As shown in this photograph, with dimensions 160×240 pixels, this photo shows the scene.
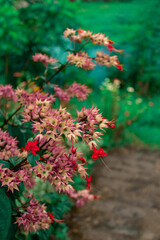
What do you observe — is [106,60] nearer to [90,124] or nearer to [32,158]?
[90,124]

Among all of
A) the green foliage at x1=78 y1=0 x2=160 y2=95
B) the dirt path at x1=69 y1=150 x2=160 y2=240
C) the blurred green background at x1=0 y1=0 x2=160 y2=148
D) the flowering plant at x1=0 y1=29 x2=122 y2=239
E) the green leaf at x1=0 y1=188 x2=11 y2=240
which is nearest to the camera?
the flowering plant at x1=0 y1=29 x2=122 y2=239

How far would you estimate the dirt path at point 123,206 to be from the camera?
7.77ft

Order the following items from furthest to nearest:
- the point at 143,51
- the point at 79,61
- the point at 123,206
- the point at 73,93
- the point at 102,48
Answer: the point at 143,51
the point at 102,48
the point at 123,206
the point at 73,93
the point at 79,61

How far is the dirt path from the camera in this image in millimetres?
2367

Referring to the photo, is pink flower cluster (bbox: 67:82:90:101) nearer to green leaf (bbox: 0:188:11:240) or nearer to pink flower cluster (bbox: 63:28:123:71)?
pink flower cluster (bbox: 63:28:123:71)

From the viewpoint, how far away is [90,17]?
850cm

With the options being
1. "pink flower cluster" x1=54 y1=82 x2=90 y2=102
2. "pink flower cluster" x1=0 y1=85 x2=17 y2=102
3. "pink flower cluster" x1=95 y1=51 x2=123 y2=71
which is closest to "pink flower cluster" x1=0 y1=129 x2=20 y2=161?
"pink flower cluster" x1=0 y1=85 x2=17 y2=102

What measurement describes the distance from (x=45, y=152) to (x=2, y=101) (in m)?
0.57

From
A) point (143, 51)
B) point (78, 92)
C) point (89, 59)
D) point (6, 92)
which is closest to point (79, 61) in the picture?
point (89, 59)

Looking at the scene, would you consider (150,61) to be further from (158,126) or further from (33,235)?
(33,235)

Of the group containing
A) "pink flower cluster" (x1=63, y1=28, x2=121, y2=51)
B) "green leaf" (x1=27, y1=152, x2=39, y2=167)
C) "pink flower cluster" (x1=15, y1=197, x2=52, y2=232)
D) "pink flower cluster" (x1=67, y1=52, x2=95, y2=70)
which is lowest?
"pink flower cluster" (x1=15, y1=197, x2=52, y2=232)

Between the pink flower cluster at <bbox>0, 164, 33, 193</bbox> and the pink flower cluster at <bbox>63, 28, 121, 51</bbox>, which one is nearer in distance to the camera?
the pink flower cluster at <bbox>0, 164, 33, 193</bbox>

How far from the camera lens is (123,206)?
109 inches

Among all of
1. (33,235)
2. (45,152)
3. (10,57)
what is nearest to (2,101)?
(45,152)
